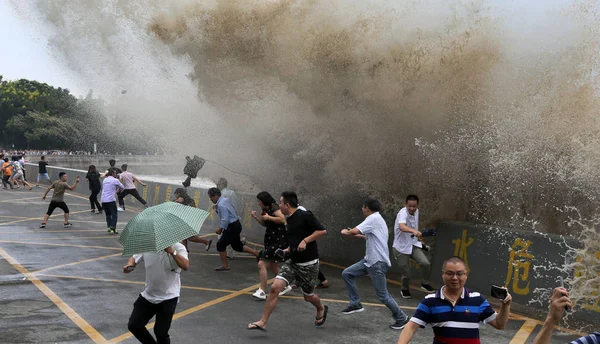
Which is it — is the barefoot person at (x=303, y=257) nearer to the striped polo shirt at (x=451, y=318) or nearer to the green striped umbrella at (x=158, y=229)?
the green striped umbrella at (x=158, y=229)

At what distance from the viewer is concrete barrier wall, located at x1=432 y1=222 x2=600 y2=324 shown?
7.78 m

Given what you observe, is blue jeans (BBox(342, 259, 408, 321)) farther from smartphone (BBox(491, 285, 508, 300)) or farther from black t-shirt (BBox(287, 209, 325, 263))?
smartphone (BBox(491, 285, 508, 300))

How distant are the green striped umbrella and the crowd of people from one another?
277 millimetres

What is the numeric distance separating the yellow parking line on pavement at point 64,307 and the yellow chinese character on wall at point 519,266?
547cm

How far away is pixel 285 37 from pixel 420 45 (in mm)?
2531

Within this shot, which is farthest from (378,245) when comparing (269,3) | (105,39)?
(105,39)

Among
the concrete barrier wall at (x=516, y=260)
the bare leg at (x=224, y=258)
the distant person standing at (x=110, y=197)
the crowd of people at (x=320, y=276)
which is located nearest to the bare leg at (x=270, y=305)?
the crowd of people at (x=320, y=276)

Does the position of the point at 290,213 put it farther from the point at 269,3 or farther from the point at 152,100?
the point at 152,100

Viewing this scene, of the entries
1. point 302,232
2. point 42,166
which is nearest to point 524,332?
point 302,232

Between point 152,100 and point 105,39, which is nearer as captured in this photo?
point 105,39

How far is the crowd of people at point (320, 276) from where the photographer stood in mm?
3674

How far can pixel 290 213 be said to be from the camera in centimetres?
735

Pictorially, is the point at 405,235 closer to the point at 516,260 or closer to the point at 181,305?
the point at 516,260

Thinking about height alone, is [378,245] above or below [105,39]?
below
